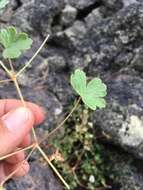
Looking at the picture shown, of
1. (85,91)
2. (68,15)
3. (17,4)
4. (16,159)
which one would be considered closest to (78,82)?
(85,91)

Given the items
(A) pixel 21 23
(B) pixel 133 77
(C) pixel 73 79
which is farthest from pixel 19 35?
(A) pixel 21 23

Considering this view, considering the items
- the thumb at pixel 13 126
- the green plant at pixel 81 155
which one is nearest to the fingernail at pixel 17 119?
the thumb at pixel 13 126

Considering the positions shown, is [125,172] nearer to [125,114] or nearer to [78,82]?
[125,114]

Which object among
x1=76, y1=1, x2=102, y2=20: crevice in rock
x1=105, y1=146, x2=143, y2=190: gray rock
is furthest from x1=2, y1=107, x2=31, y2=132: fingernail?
x1=76, y1=1, x2=102, y2=20: crevice in rock

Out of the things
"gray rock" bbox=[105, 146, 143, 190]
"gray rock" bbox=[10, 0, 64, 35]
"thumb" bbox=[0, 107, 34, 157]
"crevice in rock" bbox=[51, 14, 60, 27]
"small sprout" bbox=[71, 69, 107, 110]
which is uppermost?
"small sprout" bbox=[71, 69, 107, 110]

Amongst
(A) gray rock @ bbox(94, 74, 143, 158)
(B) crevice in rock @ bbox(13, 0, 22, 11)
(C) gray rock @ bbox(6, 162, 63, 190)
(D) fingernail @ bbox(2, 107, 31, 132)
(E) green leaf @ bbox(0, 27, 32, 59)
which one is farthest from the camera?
(B) crevice in rock @ bbox(13, 0, 22, 11)

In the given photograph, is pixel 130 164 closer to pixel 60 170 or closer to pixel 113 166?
pixel 113 166

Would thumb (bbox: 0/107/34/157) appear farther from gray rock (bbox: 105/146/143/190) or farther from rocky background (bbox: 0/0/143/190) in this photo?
gray rock (bbox: 105/146/143/190)
